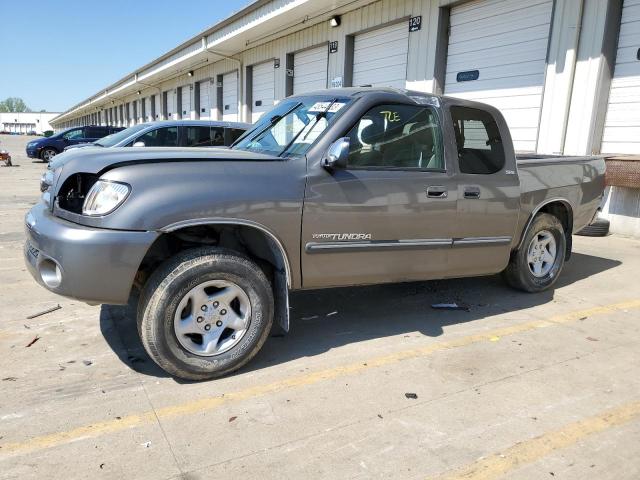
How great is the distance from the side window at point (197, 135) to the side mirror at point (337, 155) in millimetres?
7143

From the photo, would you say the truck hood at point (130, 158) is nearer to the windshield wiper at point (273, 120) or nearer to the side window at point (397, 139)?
the side window at point (397, 139)

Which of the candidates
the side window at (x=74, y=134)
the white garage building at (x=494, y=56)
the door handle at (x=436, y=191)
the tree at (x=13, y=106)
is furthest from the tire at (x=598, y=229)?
the tree at (x=13, y=106)

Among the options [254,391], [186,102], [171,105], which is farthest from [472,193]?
[171,105]

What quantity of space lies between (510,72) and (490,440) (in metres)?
9.23

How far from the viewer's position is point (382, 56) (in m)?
13.3

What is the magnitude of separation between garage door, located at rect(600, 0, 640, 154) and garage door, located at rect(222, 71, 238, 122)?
16.2m

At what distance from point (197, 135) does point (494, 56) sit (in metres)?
6.32

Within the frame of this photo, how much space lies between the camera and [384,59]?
13188 millimetres

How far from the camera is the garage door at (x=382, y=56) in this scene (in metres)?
12.6

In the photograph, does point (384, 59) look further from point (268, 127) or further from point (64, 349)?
point (64, 349)

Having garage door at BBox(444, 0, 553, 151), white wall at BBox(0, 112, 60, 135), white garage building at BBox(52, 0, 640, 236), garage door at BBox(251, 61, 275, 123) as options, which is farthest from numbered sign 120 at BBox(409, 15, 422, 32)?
white wall at BBox(0, 112, 60, 135)

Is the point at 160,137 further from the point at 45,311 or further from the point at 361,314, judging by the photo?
the point at 361,314

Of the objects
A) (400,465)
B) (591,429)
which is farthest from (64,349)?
(591,429)

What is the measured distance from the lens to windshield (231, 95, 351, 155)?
3750mm
